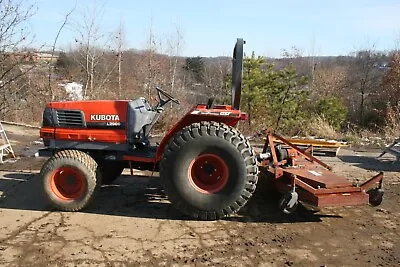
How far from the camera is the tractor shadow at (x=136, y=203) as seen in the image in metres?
4.99

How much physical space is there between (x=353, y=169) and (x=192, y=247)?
4.81m

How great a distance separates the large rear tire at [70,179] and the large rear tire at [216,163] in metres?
0.93

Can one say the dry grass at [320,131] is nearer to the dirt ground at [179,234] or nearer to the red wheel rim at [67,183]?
the dirt ground at [179,234]

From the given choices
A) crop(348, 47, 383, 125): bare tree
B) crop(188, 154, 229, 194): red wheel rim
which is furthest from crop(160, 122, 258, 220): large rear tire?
crop(348, 47, 383, 125): bare tree

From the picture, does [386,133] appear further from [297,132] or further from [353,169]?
[353,169]

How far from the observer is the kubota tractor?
4676 mm

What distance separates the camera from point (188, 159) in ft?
15.4

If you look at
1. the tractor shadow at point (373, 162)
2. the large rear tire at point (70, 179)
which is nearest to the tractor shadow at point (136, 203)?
the large rear tire at point (70, 179)

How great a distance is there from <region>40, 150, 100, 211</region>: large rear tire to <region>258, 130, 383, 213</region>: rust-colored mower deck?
7.13 ft

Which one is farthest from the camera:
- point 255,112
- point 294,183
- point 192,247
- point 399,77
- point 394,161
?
point 399,77

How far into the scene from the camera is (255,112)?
1759 cm

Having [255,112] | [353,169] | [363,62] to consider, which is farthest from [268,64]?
[363,62]

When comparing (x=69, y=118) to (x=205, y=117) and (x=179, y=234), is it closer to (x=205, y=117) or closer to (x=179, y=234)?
(x=205, y=117)

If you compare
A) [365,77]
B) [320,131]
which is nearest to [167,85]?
[320,131]
